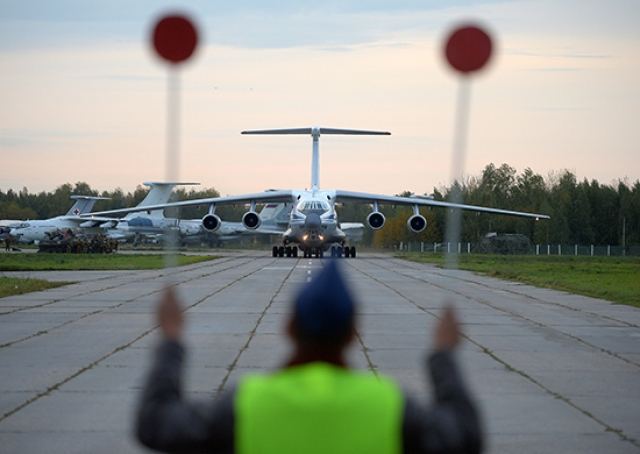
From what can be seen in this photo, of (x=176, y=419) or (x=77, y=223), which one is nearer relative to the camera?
(x=176, y=419)

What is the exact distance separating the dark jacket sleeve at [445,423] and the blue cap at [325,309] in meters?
0.28

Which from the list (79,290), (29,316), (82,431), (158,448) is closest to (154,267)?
(79,290)

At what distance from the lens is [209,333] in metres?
12.5

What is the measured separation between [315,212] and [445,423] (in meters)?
35.9

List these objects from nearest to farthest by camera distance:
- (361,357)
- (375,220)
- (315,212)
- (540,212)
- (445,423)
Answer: (445,423) < (361,357) < (315,212) < (375,220) < (540,212)

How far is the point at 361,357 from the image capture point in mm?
10273

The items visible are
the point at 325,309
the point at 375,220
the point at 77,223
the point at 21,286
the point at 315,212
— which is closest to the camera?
the point at 325,309

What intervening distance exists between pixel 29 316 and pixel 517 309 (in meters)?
8.97

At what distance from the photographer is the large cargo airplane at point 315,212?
38438mm

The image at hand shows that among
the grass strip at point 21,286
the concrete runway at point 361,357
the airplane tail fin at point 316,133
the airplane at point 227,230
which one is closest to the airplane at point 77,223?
the airplane at point 227,230

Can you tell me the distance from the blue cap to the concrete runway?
329cm

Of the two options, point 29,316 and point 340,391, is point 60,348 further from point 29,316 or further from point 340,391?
point 340,391

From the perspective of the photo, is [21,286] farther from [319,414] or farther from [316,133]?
[316,133]

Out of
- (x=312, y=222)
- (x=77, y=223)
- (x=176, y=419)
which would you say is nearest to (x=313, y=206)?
(x=312, y=222)
